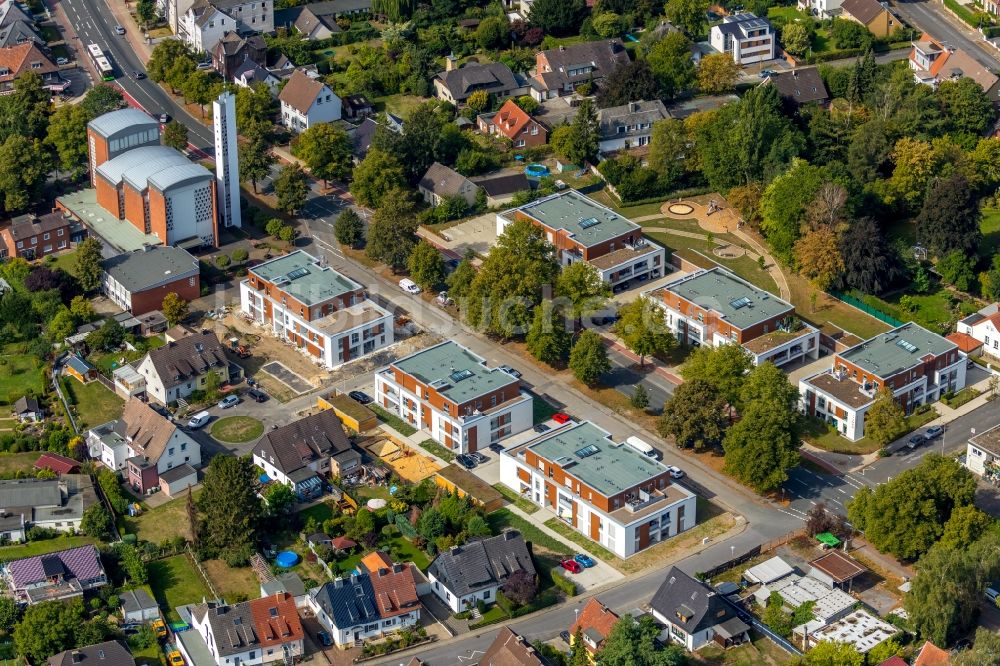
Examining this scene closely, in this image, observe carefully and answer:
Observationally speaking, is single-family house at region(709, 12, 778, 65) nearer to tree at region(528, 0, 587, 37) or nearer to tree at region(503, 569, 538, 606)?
tree at region(528, 0, 587, 37)

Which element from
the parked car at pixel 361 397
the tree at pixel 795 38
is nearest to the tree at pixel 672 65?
the tree at pixel 795 38

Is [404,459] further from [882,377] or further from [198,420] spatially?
[882,377]

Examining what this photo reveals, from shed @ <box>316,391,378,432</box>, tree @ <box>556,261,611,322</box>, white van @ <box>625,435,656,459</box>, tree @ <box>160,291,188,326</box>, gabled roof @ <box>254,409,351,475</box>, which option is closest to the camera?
gabled roof @ <box>254,409,351,475</box>

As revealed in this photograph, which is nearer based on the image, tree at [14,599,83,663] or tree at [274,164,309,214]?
tree at [14,599,83,663]

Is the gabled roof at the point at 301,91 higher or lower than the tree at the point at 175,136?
higher

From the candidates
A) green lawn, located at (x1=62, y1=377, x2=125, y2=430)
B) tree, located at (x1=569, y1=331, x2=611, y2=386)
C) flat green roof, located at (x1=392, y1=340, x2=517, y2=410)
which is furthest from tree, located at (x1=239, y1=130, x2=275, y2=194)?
tree, located at (x1=569, y1=331, x2=611, y2=386)

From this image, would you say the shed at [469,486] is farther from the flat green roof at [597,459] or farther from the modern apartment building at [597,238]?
the modern apartment building at [597,238]

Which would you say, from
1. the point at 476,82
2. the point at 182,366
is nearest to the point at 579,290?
the point at 182,366
